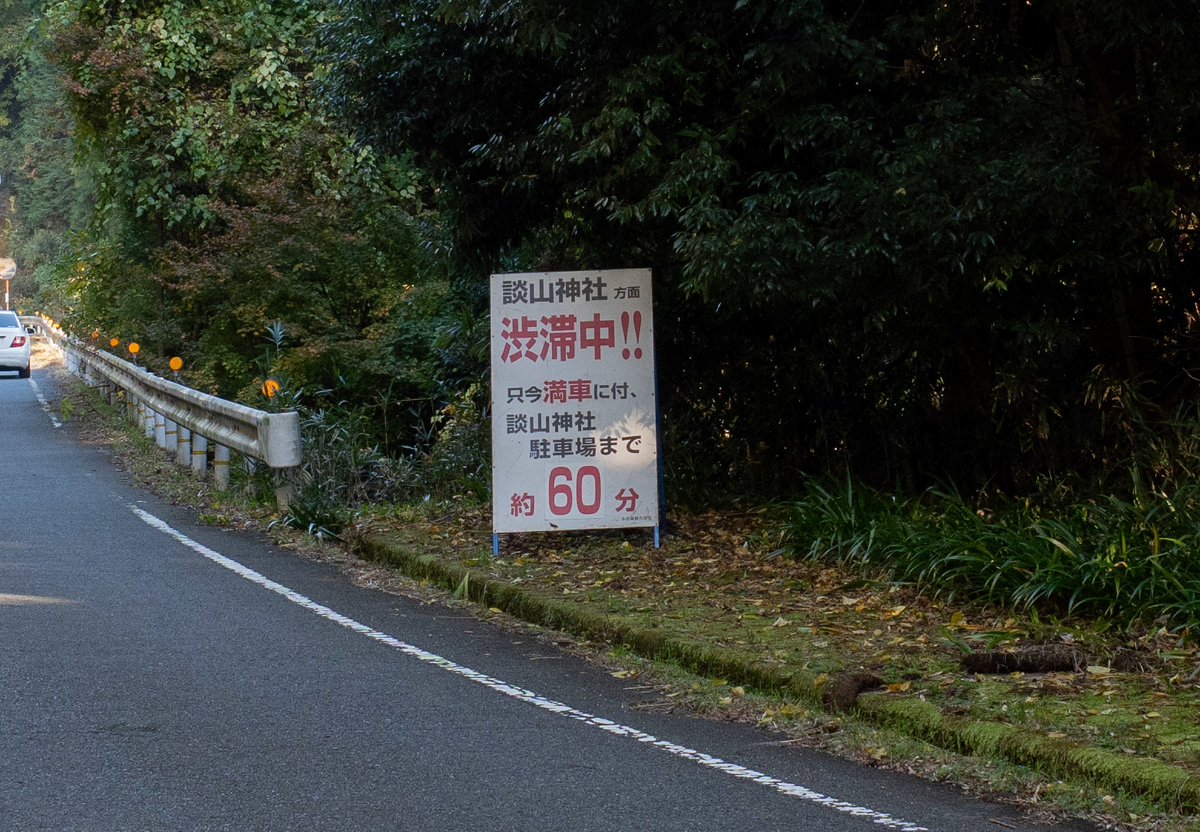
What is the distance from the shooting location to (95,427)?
65.2 feet

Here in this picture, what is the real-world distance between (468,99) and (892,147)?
3172 millimetres

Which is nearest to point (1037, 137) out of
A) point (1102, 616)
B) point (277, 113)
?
point (1102, 616)

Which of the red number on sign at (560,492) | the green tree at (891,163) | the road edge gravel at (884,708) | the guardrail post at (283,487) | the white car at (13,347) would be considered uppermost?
the green tree at (891,163)

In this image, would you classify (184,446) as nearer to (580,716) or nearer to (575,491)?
(575,491)

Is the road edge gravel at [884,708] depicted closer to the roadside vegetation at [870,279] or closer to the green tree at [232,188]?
the roadside vegetation at [870,279]

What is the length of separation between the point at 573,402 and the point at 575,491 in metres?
0.63

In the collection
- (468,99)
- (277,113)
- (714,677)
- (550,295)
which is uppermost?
(277,113)

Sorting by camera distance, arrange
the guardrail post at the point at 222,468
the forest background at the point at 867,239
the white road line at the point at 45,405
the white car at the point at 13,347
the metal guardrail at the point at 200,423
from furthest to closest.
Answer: the white car at the point at 13,347
the white road line at the point at 45,405
the guardrail post at the point at 222,468
the metal guardrail at the point at 200,423
the forest background at the point at 867,239

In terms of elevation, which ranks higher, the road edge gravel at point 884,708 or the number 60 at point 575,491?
the number 60 at point 575,491

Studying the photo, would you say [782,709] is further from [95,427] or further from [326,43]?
[95,427]

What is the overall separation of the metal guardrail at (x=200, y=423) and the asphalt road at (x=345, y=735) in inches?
115

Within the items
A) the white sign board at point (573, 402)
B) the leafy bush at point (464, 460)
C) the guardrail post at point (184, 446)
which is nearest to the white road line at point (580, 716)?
the white sign board at point (573, 402)

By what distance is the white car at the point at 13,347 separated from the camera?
30.7 meters

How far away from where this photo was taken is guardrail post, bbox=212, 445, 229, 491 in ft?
42.8
